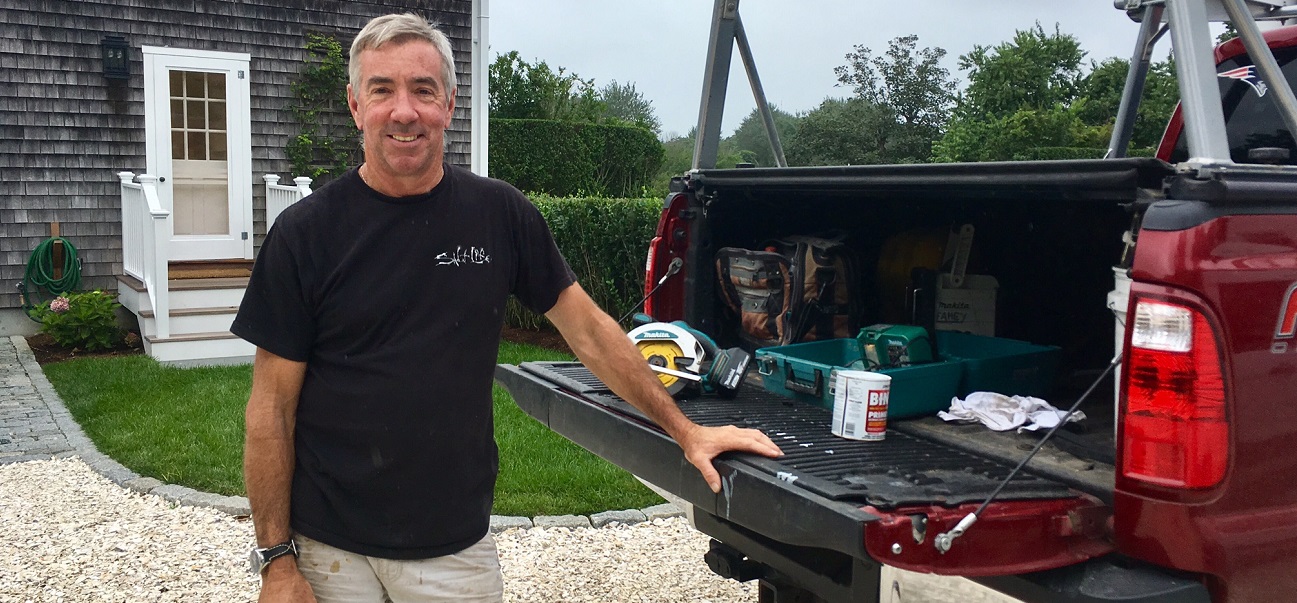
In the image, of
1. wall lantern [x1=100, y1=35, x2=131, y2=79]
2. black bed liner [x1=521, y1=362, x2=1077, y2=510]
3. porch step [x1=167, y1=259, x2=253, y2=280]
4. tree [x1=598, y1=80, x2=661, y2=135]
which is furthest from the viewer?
tree [x1=598, y1=80, x2=661, y2=135]

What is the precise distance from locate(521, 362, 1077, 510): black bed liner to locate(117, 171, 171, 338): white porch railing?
292 inches

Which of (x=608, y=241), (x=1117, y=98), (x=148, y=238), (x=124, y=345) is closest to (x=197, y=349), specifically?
(x=148, y=238)

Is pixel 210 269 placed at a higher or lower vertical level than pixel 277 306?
lower

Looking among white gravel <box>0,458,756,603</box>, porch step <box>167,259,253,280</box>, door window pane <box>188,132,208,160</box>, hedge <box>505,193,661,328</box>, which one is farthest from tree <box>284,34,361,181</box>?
white gravel <box>0,458,756,603</box>

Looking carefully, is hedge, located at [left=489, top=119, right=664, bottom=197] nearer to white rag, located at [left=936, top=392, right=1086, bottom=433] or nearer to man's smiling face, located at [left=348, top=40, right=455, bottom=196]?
white rag, located at [left=936, top=392, right=1086, bottom=433]

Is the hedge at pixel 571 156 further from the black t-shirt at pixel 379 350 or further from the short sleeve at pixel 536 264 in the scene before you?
the black t-shirt at pixel 379 350

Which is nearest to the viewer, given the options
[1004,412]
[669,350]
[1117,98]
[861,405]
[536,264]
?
[536,264]

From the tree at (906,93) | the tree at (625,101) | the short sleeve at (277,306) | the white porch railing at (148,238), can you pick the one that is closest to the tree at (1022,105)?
the tree at (906,93)

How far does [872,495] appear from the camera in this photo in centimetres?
213

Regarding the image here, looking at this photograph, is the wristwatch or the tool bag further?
the tool bag

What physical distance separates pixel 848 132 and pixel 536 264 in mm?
4775

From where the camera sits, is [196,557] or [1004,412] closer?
[1004,412]

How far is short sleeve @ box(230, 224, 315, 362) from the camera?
2.22 m

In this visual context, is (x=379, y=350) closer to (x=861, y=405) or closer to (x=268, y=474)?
(x=268, y=474)
